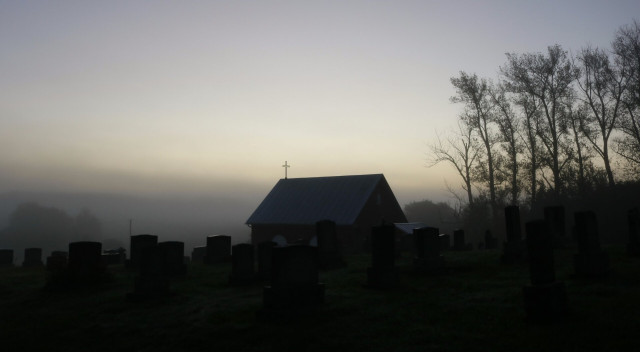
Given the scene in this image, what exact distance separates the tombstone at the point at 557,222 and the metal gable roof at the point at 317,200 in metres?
15.6

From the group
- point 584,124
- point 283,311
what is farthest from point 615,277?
point 584,124

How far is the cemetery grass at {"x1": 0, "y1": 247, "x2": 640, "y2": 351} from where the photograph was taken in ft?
22.4

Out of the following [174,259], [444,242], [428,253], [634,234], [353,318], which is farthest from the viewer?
[444,242]

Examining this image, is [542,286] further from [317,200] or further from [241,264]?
[317,200]

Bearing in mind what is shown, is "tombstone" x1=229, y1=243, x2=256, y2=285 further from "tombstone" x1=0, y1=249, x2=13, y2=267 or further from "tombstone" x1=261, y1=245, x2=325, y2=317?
"tombstone" x1=0, y1=249, x2=13, y2=267

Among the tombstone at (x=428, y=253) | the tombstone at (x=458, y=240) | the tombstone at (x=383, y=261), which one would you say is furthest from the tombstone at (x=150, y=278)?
the tombstone at (x=458, y=240)

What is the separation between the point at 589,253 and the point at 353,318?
20.4 ft

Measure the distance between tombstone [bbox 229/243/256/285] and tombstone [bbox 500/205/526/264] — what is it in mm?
8093

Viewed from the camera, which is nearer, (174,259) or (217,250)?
(174,259)

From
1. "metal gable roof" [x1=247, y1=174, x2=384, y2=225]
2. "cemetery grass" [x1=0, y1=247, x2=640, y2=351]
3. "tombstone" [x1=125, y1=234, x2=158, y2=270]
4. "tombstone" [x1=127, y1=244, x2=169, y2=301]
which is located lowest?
"cemetery grass" [x1=0, y1=247, x2=640, y2=351]

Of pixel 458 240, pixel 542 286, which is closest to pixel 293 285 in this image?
pixel 542 286

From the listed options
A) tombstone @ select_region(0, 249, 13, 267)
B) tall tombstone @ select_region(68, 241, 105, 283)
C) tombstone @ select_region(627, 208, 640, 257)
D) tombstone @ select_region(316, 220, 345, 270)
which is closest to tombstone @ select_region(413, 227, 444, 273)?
tombstone @ select_region(316, 220, 345, 270)

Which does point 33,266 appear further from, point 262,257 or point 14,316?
point 262,257

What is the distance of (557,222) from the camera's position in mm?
16875
